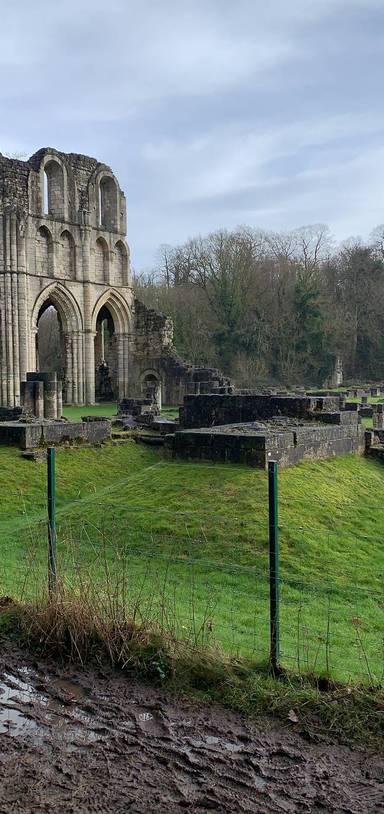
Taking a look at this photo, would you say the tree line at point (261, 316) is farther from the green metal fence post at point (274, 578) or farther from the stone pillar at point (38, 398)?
the green metal fence post at point (274, 578)

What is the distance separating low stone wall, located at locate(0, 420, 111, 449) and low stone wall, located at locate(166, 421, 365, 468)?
12.1ft

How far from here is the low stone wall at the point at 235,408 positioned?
1648 cm

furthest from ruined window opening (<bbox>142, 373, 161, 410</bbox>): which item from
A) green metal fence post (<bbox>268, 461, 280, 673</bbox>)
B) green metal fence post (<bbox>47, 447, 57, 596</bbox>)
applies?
green metal fence post (<bbox>268, 461, 280, 673</bbox>)

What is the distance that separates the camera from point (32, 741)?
412 cm

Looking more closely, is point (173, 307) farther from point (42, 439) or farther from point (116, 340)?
point (42, 439)

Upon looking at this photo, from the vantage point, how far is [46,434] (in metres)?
14.8

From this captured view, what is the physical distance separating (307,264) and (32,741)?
189 ft

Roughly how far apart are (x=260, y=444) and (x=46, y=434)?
5863 millimetres

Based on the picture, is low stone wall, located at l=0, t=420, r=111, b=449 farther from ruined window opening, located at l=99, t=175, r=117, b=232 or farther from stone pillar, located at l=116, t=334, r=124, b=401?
ruined window opening, located at l=99, t=175, r=117, b=232

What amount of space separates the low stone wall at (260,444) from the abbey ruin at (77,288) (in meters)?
16.1

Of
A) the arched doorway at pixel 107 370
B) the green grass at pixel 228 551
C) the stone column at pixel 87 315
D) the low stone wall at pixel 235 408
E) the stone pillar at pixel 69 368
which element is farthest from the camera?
the arched doorway at pixel 107 370

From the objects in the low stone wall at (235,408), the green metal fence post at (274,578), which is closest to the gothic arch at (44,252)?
the low stone wall at (235,408)

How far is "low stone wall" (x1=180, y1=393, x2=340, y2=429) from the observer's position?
54.1ft

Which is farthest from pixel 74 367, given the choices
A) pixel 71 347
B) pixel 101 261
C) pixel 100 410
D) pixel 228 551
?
pixel 228 551
